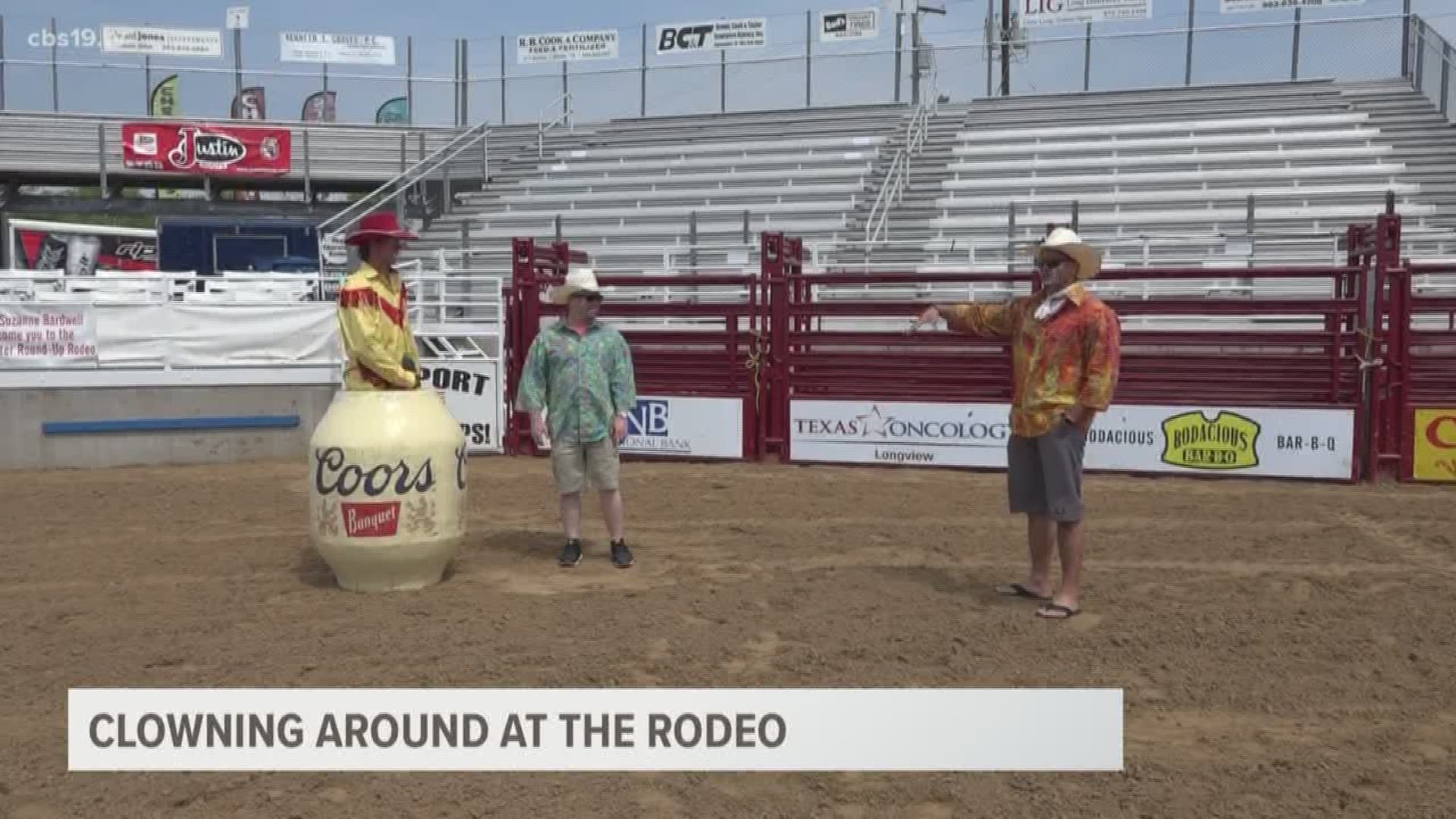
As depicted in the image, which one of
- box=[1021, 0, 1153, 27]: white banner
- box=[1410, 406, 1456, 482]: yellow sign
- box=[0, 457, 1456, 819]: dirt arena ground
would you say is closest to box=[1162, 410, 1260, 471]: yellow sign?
box=[0, 457, 1456, 819]: dirt arena ground

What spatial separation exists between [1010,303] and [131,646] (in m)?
4.35

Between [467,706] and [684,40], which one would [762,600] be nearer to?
[467,706]

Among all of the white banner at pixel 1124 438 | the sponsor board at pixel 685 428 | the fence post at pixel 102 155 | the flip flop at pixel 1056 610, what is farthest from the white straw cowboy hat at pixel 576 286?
the fence post at pixel 102 155

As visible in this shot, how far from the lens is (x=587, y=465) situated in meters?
6.77

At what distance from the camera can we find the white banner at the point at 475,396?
12250mm

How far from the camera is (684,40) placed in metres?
27.2

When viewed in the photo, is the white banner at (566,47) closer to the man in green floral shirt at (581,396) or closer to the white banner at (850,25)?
the white banner at (850,25)

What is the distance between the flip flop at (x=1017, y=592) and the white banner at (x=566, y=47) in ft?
76.8

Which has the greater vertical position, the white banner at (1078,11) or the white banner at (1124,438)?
the white banner at (1078,11)

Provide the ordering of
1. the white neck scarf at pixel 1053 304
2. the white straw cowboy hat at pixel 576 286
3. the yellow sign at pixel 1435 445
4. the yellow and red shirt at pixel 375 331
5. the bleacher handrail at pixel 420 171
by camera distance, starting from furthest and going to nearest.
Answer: the bleacher handrail at pixel 420 171 → the yellow sign at pixel 1435 445 → the white straw cowboy hat at pixel 576 286 → the yellow and red shirt at pixel 375 331 → the white neck scarf at pixel 1053 304

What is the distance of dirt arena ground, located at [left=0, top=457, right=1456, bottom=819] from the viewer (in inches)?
147

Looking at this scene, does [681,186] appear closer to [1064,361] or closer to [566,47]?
[566,47]

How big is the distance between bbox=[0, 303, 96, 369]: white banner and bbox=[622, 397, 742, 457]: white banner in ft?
16.9

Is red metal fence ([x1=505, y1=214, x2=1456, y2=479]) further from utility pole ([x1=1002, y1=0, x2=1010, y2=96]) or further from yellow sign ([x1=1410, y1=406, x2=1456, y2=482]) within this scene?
utility pole ([x1=1002, y1=0, x2=1010, y2=96])
